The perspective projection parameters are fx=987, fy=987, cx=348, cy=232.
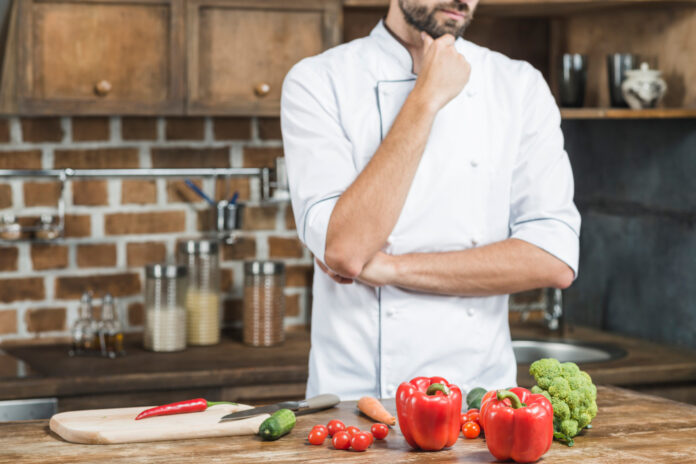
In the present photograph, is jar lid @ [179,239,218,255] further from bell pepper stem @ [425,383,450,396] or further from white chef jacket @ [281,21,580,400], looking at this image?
bell pepper stem @ [425,383,450,396]

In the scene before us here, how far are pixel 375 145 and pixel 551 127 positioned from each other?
1.22 feet

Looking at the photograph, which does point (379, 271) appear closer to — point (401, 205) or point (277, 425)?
point (401, 205)

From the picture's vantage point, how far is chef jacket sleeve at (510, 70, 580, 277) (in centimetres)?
195

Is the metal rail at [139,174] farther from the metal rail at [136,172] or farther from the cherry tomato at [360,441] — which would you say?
the cherry tomato at [360,441]

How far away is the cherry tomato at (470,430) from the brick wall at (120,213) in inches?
67.5

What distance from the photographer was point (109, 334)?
278cm

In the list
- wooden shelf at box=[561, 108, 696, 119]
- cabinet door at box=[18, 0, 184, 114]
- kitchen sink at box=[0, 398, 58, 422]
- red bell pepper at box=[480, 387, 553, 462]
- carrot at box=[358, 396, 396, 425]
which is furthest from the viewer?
wooden shelf at box=[561, 108, 696, 119]

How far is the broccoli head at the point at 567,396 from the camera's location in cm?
150

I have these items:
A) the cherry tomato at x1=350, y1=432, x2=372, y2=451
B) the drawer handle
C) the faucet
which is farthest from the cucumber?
the faucet

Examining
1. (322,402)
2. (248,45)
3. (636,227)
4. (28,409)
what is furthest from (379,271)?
(636,227)

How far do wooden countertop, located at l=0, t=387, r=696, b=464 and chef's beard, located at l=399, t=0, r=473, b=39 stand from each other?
2.67 feet

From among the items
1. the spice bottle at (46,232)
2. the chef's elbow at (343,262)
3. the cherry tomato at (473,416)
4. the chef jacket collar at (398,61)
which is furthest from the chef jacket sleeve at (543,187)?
the spice bottle at (46,232)

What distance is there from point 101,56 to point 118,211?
534 millimetres

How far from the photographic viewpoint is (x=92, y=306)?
3.02 meters
